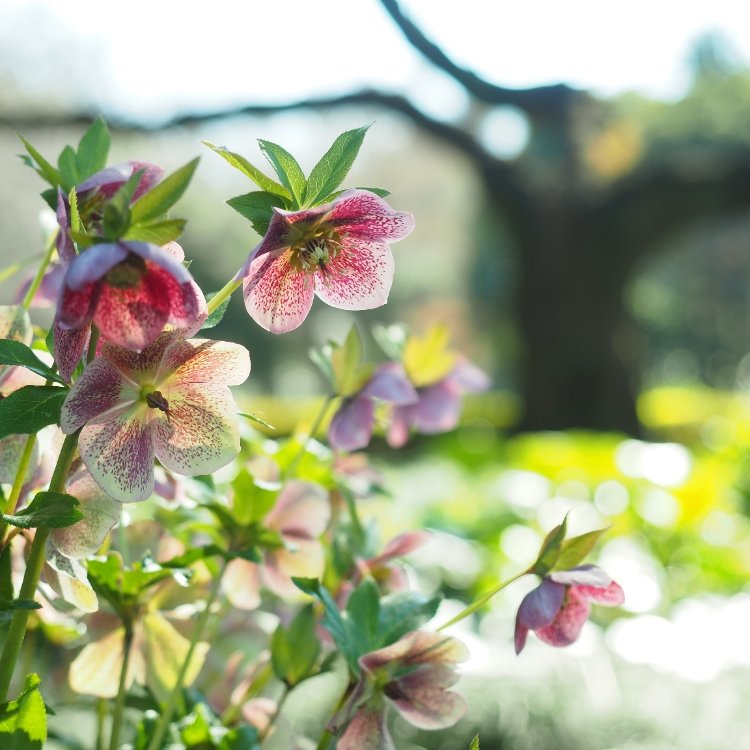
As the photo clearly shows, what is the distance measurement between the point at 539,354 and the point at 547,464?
13.7 ft

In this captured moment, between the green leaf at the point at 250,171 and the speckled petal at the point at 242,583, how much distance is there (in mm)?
265

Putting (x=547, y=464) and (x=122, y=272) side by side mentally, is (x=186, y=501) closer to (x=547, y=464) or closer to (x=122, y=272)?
(x=122, y=272)

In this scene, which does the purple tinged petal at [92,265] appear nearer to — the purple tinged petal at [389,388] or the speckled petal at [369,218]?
the speckled petal at [369,218]

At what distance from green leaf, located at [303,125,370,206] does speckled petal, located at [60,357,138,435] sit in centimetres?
11

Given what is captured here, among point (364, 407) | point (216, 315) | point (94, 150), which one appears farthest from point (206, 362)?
point (364, 407)

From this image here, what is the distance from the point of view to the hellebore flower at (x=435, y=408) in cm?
68

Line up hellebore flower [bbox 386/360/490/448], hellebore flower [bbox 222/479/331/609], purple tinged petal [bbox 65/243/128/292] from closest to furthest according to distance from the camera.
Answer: purple tinged petal [bbox 65/243/128/292], hellebore flower [bbox 222/479/331/609], hellebore flower [bbox 386/360/490/448]

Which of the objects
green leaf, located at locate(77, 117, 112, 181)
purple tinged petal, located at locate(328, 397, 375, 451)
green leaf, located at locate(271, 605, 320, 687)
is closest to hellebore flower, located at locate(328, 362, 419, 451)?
purple tinged petal, located at locate(328, 397, 375, 451)

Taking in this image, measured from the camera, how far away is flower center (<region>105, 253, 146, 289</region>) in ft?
1.11

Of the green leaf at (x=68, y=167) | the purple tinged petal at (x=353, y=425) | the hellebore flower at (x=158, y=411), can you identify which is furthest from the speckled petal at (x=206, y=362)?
the purple tinged petal at (x=353, y=425)

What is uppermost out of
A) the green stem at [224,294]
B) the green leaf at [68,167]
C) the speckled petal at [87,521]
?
the green leaf at [68,167]

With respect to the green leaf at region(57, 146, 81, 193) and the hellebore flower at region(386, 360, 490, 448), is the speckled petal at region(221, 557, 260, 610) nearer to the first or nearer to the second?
the hellebore flower at region(386, 360, 490, 448)

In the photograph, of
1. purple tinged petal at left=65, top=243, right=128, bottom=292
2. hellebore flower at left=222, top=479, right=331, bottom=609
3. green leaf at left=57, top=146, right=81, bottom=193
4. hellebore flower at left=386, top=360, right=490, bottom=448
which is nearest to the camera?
purple tinged petal at left=65, top=243, right=128, bottom=292

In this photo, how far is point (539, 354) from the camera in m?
8.10
